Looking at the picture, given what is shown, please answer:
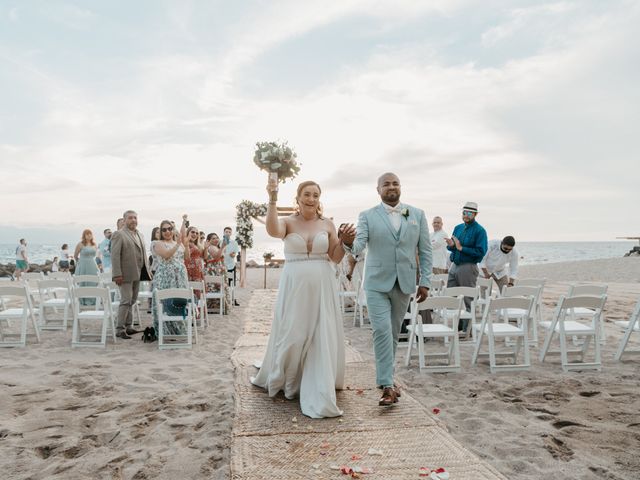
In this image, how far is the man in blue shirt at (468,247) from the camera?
806cm

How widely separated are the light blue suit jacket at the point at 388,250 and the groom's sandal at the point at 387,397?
2.99 ft

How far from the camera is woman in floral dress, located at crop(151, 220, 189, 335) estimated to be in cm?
817

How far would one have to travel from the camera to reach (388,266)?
4.71 metres

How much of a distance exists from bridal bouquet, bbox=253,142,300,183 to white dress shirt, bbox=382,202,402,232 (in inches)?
47.6

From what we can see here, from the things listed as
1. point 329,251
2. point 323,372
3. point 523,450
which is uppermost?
point 329,251

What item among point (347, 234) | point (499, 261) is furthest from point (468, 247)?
point (347, 234)

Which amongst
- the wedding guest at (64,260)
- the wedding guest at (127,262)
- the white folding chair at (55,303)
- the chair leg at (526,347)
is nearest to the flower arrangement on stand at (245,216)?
the wedding guest at (64,260)

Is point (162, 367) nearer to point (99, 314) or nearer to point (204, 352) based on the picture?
point (204, 352)

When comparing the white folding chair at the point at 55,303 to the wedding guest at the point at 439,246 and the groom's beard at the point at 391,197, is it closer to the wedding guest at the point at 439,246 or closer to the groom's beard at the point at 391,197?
the groom's beard at the point at 391,197

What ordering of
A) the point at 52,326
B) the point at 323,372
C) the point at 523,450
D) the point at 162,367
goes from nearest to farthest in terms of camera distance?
1. the point at 523,450
2. the point at 323,372
3. the point at 162,367
4. the point at 52,326

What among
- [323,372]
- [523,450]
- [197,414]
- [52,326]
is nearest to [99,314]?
[52,326]

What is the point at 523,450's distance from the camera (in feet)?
12.5

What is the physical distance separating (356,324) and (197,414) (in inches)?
228

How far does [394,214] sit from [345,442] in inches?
82.0
